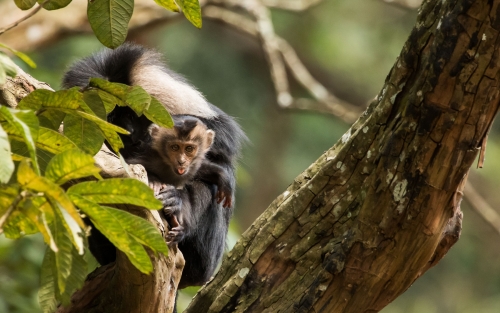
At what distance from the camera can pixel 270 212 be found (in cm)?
283

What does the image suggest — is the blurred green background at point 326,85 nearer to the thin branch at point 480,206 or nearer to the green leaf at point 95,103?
the thin branch at point 480,206

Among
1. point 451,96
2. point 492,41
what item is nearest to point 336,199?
point 451,96

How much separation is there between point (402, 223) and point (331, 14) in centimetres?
908

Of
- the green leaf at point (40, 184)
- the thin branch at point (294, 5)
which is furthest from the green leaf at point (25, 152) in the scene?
the thin branch at point (294, 5)

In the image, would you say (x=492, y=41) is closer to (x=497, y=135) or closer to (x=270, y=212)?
(x=270, y=212)

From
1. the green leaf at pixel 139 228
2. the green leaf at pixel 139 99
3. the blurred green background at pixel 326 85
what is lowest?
the green leaf at pixel 139 228

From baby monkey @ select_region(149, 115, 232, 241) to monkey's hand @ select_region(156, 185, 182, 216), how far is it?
23cm

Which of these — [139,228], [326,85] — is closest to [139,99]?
[139,228]

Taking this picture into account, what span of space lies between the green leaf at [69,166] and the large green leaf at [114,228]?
0.15ft

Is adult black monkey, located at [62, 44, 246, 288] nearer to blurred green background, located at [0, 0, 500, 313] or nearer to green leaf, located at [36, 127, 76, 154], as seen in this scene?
green leaf, located at [36, 127, 76, 154]

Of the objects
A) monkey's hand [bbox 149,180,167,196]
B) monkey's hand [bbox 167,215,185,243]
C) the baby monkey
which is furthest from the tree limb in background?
monkey's hand [bbox 167,215,185,243]

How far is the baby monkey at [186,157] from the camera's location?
3.22 meters

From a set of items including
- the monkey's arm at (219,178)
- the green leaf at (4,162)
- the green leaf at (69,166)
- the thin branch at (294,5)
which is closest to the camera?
the green leaf at (4,162)

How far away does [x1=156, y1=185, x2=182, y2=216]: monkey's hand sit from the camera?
282cm
